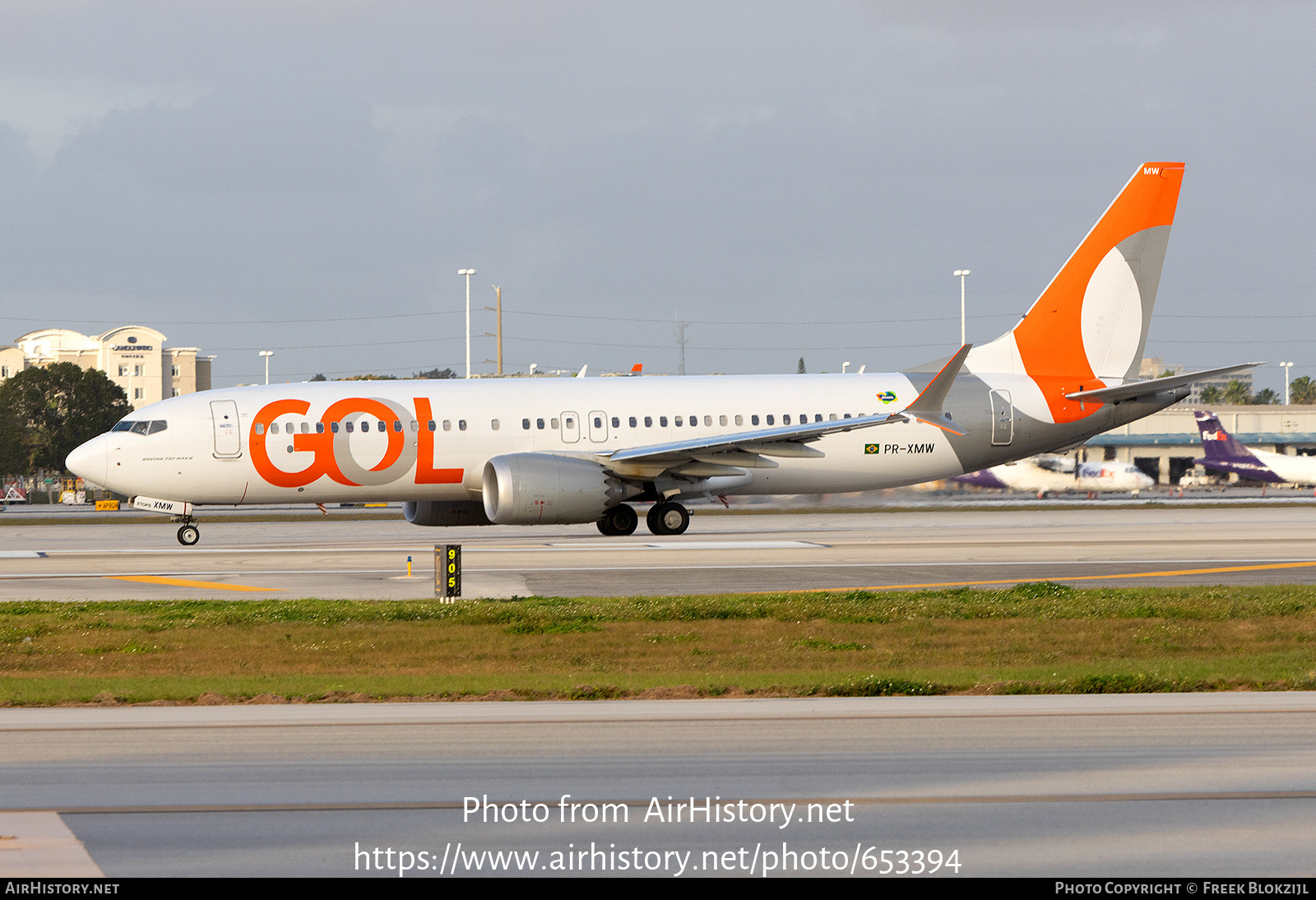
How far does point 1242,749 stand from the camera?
29.2 ft

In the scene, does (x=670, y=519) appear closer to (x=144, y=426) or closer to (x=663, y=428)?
(x=663, y=428)

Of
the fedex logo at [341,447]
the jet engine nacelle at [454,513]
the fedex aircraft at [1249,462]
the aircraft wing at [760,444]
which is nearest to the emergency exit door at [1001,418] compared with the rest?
the aircraft wing at [760,444]

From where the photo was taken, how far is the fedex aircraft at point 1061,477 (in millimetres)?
66875

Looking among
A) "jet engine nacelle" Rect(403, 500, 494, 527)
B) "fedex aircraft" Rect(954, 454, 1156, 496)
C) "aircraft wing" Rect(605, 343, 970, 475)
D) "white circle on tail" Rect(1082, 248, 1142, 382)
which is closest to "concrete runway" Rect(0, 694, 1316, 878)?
"aircraft wing" Rect(605, 343, 970, 475)

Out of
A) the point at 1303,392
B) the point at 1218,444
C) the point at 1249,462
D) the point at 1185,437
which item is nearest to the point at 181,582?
the point at 1218,444

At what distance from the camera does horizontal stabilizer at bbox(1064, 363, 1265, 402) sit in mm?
33031

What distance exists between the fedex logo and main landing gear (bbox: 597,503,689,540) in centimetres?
459

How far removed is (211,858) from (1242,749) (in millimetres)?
6615

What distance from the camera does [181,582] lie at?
23516mm

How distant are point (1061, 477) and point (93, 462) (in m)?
50.4

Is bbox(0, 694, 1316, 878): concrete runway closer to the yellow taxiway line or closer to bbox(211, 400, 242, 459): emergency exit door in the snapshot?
the yellow taxiway line

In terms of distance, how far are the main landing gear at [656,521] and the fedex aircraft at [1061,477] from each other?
116 feet

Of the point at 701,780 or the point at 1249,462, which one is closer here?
the point at 701,780

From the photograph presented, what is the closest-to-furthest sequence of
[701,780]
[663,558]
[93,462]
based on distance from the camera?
[701,780] < [663,558] < [93,462]
